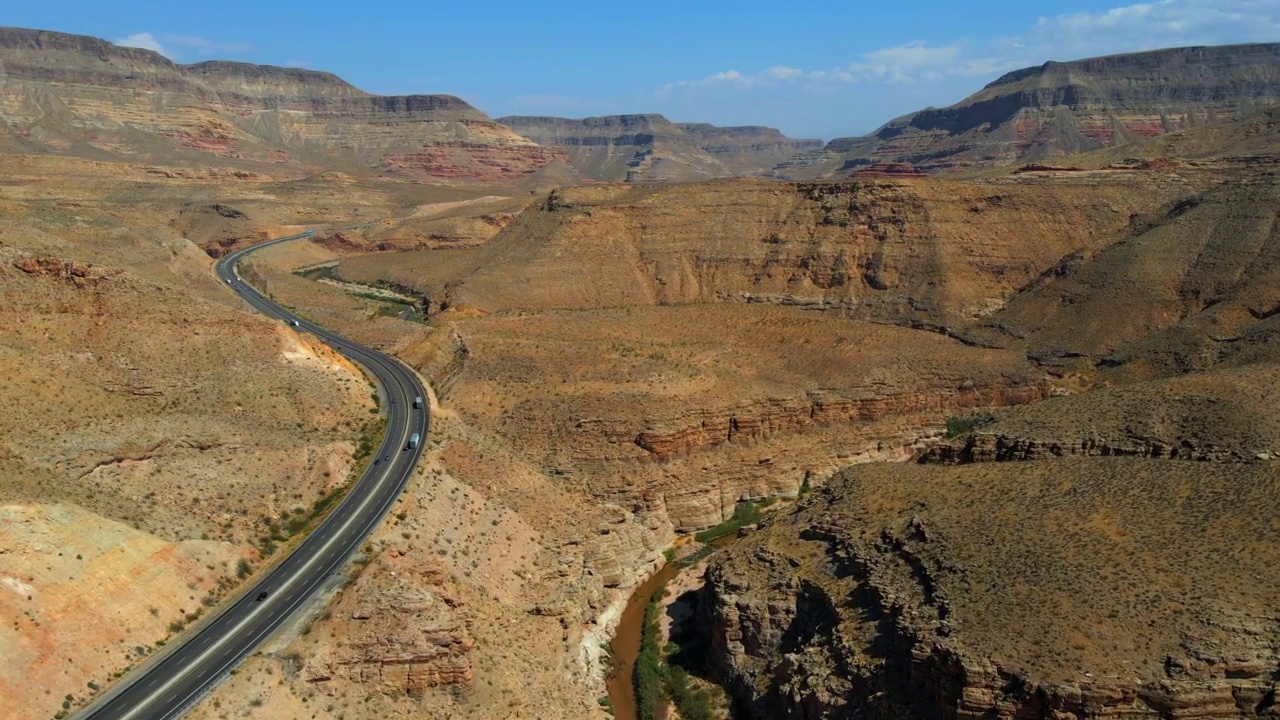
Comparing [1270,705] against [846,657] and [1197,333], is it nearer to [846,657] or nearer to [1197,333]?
[846,657]

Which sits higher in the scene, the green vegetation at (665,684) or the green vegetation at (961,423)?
the green vegetation at (961,423)

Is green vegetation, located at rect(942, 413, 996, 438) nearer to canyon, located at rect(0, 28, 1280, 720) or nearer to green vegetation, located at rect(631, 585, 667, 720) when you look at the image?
canyon, located at rect(0, 28, 1280, 720)

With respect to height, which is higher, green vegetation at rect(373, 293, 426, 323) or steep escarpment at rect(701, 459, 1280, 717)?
green vegetation at rect(373, 293, 426, 323)

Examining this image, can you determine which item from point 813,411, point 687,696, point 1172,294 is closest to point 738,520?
point 813,411

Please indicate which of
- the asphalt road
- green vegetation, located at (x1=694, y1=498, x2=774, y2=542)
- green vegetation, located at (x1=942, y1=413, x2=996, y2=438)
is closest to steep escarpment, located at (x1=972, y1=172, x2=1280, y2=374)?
green vegetation, located at (x1=942, y1=413, x2=996, y2=438)

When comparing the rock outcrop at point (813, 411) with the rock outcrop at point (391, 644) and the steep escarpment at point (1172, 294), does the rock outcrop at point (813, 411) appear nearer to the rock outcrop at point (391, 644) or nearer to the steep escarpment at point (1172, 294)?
the steep escarpment at point (1172, 294)

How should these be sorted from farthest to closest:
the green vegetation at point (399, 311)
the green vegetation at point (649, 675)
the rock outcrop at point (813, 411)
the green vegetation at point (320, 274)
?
1. the green vegetation at point (320, 274)
2. the green vegetation at point (399, 311)
3. the rock outcrop at point (813, 411)
4. the green vegetation at point (649, 675)

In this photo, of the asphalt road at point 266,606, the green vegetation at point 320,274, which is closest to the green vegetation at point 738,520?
the asphalt road at point 266,606
